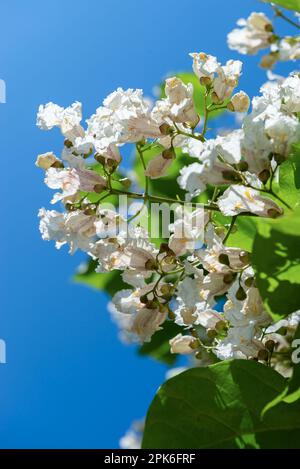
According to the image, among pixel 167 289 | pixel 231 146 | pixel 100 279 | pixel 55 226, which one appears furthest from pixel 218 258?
pixel 100 279

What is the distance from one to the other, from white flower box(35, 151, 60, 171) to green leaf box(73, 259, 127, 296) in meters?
1.11

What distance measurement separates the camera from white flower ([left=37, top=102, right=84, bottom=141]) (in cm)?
139

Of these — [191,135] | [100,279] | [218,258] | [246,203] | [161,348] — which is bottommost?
[161,348]

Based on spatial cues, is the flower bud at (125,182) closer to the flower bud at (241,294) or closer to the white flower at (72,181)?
the white flower at (72,181)

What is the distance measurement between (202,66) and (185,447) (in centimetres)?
73

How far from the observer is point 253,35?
1271mm

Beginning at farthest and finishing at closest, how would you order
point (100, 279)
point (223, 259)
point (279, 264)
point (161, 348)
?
point (100, 279), point (161, 348), point (223, 259), point (279, 264)

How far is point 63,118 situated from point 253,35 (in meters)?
0.41

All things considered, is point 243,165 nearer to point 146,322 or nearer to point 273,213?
point 273,213

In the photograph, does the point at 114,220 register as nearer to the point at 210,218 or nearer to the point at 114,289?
the point at 210,218

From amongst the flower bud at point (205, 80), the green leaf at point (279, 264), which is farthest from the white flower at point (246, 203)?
the flower bud at point (205, 80)

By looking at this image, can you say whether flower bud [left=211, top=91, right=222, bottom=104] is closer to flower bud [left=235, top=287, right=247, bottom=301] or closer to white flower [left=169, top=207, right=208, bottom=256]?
white flower [left=169, top=207, right=208, bottom=256]

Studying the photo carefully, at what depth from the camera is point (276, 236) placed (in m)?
1.06

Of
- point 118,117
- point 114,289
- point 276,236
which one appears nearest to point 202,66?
point 118,117
